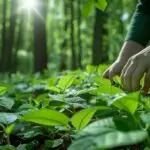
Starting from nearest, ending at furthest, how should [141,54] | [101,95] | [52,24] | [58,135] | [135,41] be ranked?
[141,54], [58,135], [101,95], [135,41], [52,24]

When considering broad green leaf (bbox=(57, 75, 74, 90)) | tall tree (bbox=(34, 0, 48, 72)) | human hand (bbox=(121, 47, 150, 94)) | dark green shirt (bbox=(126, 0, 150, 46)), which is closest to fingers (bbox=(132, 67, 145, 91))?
human hand (bbox=(121, 47, 150, 94))

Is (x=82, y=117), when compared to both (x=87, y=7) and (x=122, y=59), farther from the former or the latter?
(x=122, y=59)

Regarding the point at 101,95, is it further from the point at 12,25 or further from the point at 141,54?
the point at 12,25

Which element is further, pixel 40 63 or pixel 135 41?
pixel 40 63

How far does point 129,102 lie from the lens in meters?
0.99

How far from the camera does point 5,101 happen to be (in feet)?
5.11

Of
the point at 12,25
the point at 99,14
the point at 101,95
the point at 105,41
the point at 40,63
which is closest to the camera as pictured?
the point at 101,95

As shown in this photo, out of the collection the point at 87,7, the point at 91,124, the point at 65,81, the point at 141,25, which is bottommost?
the point at 65,81

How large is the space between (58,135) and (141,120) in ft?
1.70

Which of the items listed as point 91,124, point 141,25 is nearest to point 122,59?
point 141,25

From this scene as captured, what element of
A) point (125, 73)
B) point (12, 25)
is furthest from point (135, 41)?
point (12, 25)

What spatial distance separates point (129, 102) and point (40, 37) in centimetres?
1236

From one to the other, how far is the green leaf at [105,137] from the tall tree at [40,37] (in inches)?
483

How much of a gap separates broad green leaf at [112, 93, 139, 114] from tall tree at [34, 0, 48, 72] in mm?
12102
